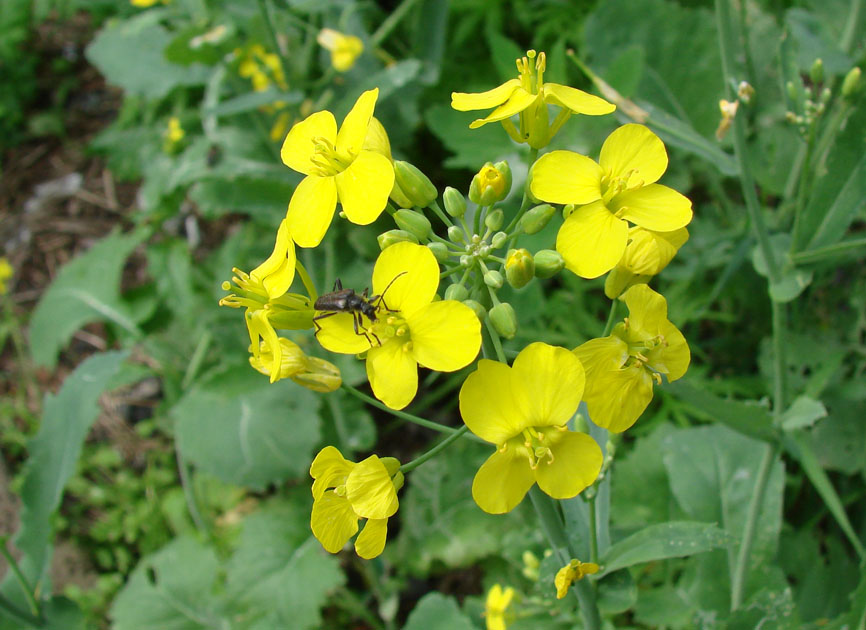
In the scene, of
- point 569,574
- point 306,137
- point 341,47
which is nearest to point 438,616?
point 569,574

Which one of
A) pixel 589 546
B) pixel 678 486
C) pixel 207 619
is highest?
pixel 589 546

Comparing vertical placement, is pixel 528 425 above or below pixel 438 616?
above

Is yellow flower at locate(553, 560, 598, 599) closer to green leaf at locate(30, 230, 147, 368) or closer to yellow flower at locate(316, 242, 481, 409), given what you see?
yellow flower at locate(316, 242, 481, 409)

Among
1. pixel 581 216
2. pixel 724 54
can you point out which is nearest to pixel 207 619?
pixel 581 216

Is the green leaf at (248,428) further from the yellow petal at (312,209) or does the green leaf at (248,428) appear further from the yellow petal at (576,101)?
the yellow petal at (576,101)

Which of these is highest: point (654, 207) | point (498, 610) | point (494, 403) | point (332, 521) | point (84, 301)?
point (654, 207)

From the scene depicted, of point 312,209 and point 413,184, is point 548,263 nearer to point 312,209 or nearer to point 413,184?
point 413,184

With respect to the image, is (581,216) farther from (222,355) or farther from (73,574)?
(73,574)

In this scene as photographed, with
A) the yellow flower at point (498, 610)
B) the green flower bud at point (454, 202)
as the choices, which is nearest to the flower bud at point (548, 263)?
the green flower bud at point (454, 202)
